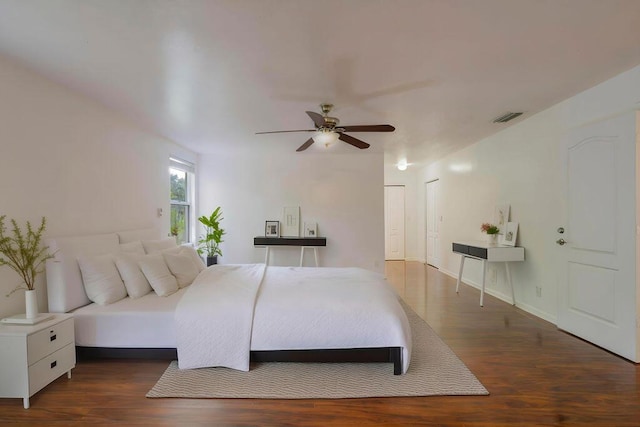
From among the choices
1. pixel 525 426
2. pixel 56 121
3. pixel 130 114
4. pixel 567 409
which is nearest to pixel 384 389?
pixel 525 426

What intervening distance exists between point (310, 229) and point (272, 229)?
Result: 2.37ft

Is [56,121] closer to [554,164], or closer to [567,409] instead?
[567,409]

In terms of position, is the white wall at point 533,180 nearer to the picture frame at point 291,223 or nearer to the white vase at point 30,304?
the picture frame at point 291,223

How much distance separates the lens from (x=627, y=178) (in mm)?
2697

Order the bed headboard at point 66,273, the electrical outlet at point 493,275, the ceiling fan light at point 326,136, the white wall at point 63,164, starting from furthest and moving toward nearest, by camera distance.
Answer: the electrical outlet at point 493,275 → the ceiling fan light at point 326,136 → the bed headboard at point 66,273 → the white wall at point 63,164

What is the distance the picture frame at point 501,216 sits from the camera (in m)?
4.45

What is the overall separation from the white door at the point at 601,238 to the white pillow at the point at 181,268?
390 centimetres

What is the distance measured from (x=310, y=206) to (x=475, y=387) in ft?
14.3

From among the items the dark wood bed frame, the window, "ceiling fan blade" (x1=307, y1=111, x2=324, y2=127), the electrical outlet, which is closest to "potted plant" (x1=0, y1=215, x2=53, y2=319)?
the dark wood bed frame

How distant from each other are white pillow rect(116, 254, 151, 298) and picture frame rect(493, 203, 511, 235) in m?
4.45

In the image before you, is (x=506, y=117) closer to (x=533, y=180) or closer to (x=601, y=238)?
(x=533, y=180)

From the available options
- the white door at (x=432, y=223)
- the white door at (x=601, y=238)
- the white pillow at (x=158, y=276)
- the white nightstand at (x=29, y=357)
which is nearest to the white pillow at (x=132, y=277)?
the white pillow at (x=158, y=276)

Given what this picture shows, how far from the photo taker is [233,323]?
97.5 inches

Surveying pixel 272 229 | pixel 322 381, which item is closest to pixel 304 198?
pixel 272 229
